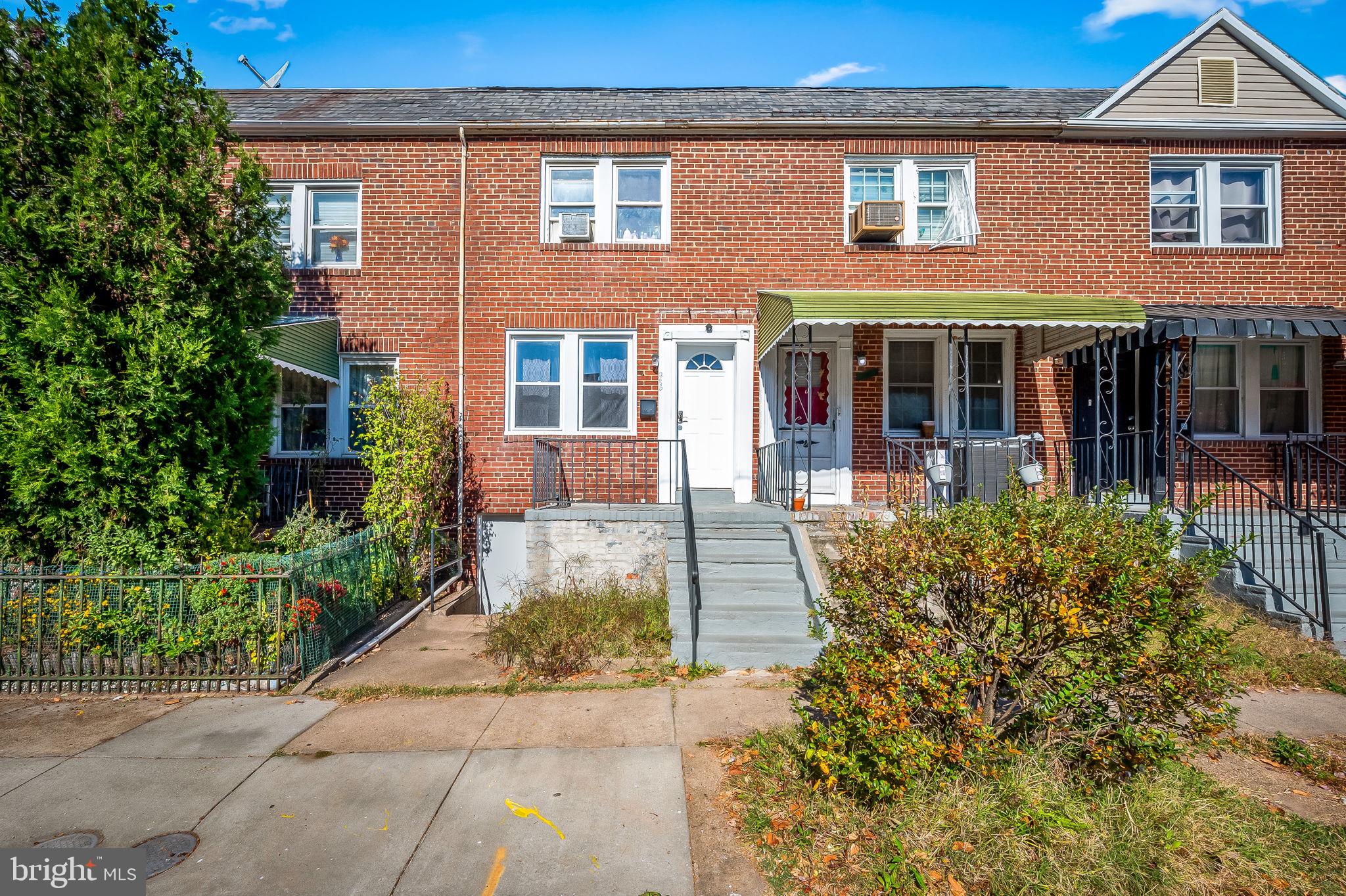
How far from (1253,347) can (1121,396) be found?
240 centimetres

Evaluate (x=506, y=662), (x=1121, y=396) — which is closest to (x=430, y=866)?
(x=506, y=662)

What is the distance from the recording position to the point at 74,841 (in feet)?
11.7

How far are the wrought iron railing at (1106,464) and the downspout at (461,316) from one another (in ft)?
27.3

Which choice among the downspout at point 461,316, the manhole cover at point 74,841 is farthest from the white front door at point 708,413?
the manhole cover at point 74,841

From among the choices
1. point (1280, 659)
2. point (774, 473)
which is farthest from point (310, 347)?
point (1280, 659)

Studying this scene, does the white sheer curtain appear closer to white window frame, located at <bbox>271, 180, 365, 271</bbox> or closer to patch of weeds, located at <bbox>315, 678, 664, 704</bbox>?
patch of weeds, located at <bbox>315, 678, 664, 704</bbox>

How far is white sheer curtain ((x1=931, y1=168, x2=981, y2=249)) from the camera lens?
10094 mm

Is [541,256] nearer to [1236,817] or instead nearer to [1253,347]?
[1236,817]

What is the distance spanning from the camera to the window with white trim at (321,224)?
409 inches

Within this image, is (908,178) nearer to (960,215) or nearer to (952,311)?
(960,215)

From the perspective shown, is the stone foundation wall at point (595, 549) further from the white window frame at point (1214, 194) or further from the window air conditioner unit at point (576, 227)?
the white window frame at point (1214, 194)

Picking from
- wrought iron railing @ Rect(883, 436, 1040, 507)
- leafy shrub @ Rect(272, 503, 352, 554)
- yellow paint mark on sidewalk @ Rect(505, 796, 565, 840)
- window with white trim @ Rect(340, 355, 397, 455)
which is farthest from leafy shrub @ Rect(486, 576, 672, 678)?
window with white trim @ Rect(340, 355, 397, 455)

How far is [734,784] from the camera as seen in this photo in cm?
398

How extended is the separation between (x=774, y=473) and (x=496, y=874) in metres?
7.04
